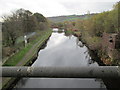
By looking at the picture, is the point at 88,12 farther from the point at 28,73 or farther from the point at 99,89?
the point at 28,73

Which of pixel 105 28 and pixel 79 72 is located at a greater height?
pixel 105 28

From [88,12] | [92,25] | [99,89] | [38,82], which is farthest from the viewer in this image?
[88,12]

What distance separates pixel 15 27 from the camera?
13930 mm

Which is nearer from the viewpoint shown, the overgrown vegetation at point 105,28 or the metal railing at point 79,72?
the metal railing at point 79,72

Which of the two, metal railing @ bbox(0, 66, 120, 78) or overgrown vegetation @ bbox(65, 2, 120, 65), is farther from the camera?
overgrown vegetation @ bbox(65, 2, 120, 65)

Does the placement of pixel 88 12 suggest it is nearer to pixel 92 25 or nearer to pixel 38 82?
pixel 92 25

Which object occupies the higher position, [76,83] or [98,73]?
[98,73]

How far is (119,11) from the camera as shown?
13.0 metres

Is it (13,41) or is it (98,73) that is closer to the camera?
(98,73)

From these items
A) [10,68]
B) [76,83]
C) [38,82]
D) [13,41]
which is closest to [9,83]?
[38,82]

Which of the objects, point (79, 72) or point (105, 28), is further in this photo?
point (105, 28)

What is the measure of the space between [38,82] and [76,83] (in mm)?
2404

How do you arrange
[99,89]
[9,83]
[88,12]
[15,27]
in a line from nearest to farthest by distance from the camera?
[9,83], [99,89], [15,27], [88,12]

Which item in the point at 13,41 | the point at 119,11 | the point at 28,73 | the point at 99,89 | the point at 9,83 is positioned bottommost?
the point at 99,89
